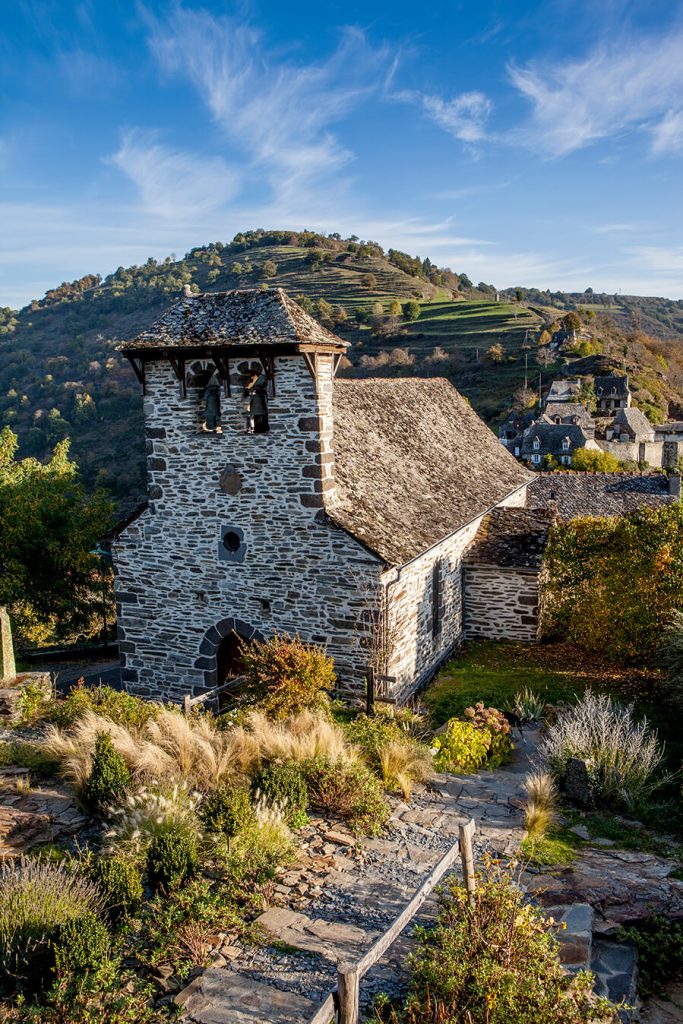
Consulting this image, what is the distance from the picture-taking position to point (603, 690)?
49.3 feet

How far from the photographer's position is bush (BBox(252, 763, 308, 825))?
8156 mm

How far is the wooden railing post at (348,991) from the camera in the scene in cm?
465

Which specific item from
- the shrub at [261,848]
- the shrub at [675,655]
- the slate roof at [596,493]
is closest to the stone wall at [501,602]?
the shrub at [675,655]

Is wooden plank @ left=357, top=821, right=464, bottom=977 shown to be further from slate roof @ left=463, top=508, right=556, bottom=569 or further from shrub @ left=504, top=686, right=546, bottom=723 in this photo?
slate roof @ left=463, top=508, right=556, bottom=569

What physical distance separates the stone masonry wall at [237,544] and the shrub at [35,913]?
702 cm

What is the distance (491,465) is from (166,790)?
16.7m

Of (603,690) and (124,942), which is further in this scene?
(603,690)

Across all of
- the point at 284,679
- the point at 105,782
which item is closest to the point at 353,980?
the point at 105,782

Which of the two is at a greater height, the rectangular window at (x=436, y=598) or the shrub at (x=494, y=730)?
the rectangular window at (x=436, y=598)

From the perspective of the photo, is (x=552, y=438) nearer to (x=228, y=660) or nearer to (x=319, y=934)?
(x=228, y=660)

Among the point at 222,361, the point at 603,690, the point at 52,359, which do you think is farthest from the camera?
the point at 52,359

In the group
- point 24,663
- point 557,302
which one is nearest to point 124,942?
point 24,663

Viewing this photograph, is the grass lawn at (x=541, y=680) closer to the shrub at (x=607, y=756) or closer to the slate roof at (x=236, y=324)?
the shrub at (x=607, y=756)

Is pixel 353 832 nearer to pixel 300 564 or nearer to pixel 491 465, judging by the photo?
pixel 300 564
